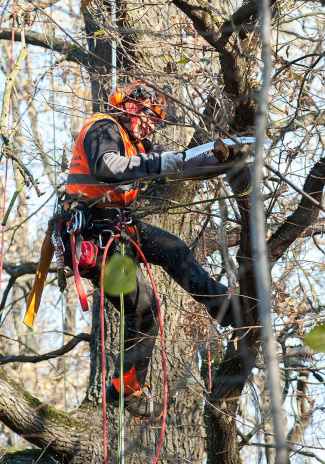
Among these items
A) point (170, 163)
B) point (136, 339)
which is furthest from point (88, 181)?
point (136, 339)

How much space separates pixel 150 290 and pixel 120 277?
249cm

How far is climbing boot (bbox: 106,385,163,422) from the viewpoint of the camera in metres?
4.30

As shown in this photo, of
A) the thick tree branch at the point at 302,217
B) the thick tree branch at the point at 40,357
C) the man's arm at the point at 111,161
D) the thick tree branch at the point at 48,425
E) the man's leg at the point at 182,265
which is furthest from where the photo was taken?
the thick tree branch at the point at 40,357

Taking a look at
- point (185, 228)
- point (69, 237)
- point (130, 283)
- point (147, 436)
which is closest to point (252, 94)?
point (69, 237)

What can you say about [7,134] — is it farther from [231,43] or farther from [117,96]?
[231,43]

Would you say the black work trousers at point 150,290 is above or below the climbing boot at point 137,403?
above

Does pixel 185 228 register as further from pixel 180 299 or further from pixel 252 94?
pixel 252 94

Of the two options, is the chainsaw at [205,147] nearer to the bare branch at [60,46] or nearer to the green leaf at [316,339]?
the green leaf at [316,339]

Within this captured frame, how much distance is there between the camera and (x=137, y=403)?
4.45 m

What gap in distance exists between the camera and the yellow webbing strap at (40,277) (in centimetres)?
409

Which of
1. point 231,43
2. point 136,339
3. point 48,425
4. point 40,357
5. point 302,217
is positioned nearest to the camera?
point 231,43

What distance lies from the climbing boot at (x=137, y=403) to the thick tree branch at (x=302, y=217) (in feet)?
4.47

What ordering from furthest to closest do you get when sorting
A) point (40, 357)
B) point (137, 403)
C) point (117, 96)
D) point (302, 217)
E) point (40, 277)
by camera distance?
point (40, 357)
point (137, 403)
point (40, 277)
point (117, 96)
point (302, 217)

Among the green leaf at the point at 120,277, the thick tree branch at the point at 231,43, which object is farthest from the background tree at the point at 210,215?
the green leaf at the point at 120,277
